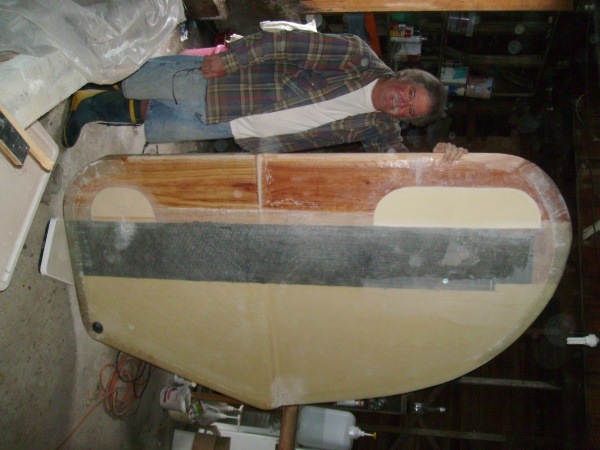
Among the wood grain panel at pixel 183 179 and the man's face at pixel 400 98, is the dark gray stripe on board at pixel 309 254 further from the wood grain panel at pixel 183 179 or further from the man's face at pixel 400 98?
the man's face at pixel 400 98

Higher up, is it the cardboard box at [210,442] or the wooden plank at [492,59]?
the wooden plank at [492,59]

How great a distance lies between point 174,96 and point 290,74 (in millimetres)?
449

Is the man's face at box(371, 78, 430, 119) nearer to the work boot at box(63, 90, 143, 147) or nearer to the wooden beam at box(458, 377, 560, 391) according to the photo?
the work boot at box(63, 90, 143, 147)

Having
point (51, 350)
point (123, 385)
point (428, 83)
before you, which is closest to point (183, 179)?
point (428, 83)

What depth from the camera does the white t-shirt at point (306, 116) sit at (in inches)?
64.1

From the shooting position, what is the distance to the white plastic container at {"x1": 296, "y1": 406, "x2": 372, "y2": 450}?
321 cm

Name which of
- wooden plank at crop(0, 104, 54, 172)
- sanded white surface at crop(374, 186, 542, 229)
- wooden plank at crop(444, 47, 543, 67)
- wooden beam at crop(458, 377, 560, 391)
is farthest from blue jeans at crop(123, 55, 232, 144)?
wooden beam at crop(458, 377, 560, 391)

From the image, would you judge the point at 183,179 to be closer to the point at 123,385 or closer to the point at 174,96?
the point at 174,96

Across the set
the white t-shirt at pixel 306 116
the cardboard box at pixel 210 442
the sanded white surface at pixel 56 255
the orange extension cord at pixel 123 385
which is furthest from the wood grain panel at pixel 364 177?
the cardboard box at pixel 210 442

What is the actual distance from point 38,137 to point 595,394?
359cm

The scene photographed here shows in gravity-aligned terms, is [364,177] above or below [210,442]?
above

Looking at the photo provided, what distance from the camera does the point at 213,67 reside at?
1.57 meters

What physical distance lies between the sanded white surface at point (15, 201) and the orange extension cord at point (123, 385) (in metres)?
1.34

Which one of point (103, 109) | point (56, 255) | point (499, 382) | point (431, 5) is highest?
point (431, 5)
